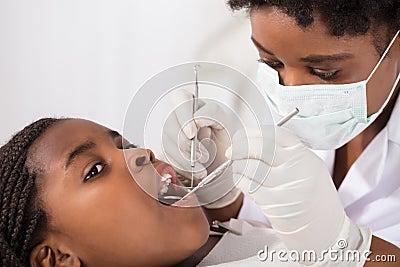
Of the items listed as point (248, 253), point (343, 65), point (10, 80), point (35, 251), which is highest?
point (343, 65)

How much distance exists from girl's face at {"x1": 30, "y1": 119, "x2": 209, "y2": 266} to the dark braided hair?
2cm

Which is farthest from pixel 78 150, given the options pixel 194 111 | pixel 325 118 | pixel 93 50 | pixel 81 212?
pixel 93 50

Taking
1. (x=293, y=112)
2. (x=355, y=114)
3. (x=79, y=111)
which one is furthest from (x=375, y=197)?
(x=79, y=111)

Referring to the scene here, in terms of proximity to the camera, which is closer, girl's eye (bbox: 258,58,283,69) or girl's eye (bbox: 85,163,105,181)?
girl's eye (bbox: 85,163,105,181)

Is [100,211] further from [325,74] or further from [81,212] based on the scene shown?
[325,74]

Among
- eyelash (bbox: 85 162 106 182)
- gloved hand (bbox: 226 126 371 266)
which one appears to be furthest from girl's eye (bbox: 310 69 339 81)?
eyelash (bbox: 85 162 106 182)

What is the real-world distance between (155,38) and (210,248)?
78 centimetres

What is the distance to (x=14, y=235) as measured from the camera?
127 centimetres

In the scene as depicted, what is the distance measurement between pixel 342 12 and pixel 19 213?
0.70 meters

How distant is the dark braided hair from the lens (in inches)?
49.8

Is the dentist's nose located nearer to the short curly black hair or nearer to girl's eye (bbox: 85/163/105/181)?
the short curly black hair

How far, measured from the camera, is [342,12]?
4.10 feet

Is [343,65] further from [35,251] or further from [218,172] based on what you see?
[35,251]
